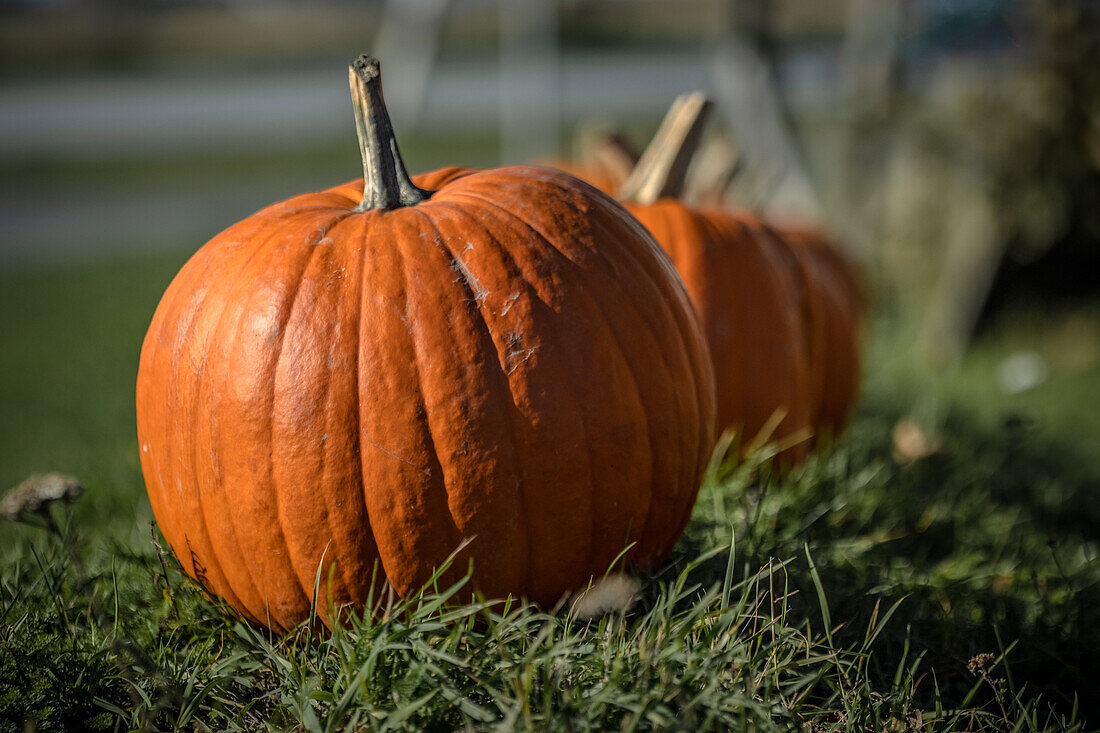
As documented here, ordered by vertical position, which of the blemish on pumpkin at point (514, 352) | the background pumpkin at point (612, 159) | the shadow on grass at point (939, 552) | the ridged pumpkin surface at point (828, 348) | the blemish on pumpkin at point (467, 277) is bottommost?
the shadow on grass at point (939, 552)

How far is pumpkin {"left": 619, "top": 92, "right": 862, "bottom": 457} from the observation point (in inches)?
102

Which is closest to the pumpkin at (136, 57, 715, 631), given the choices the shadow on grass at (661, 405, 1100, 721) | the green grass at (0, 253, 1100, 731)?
the green grass at (0, 253, 1100, 731)

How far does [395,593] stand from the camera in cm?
167

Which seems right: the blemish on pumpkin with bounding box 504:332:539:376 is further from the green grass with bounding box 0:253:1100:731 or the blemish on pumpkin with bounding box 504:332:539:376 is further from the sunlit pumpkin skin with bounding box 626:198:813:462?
the sunlit pumpkin skin with bounding box 626:198:813:462

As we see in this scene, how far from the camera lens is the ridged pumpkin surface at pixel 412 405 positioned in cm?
159

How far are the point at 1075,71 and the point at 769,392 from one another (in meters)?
3.81

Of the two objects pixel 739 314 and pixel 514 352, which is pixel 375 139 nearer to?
pixel 514 352

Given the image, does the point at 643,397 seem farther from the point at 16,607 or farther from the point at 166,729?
the point at 16,607

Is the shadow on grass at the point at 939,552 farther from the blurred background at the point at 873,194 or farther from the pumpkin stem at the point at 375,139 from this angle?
the pumpkin stem at the point at 375,139

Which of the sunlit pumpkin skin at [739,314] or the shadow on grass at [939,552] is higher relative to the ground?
the sunlit pumpkin skin at [739,314]

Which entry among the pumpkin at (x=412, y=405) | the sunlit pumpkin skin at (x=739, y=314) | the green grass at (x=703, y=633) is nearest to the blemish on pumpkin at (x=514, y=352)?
the pumpkin at (x=412, y=405)

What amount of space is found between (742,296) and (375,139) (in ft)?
4.16

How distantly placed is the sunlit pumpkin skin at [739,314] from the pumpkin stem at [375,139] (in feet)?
3.10

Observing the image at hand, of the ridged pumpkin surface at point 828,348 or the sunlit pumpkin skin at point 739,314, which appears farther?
the ridged pumpkin surface at point 828,348
